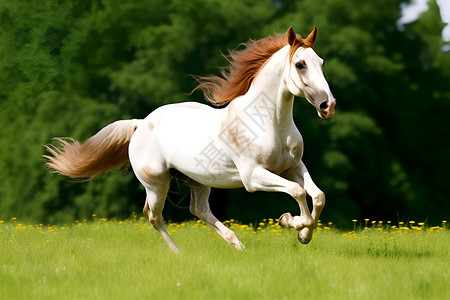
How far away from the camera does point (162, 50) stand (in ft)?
40.5

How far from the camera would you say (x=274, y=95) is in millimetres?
5383

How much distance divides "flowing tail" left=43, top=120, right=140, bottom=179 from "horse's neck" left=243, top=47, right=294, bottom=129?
2.20m

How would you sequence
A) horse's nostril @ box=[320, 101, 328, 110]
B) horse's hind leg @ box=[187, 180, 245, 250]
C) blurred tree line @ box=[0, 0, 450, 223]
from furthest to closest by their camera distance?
blurred tree line @ box=[0, 0, 450, 223], horse's hind leg @ box=[187, 180, 245, 250], horse's nostril @ box=[320, 101, 328, 110]

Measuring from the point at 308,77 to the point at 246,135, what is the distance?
94 centimetres

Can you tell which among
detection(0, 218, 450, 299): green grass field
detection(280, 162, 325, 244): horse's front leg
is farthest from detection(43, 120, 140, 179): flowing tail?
detection(280, 162, 325, 244): horse's front leg

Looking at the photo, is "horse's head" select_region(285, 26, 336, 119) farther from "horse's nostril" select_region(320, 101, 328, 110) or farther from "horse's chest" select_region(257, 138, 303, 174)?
"horse's chest" select_region(257, 138, 303, 174)

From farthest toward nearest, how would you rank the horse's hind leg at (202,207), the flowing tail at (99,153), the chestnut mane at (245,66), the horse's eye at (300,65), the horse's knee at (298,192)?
1. the flowing tail at (99,153)
2. the horse's hind leg at (202,207)
3. the chestnut mane at (245,66)
4. the horse's knee at (298,192)
5. the horse's eye at (300,65)

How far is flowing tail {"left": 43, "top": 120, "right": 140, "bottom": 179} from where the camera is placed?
282 inches

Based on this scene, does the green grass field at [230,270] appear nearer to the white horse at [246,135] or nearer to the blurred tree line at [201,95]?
the white horse at [246,135]

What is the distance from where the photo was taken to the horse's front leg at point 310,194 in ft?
17.1

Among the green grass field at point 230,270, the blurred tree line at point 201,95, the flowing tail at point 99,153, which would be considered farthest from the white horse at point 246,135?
the blurred tree line at point 201,95

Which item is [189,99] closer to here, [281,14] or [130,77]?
[130,77]

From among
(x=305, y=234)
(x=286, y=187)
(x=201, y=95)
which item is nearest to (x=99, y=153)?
(x=286, y=187)

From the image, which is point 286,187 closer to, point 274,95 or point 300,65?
point 274,95
